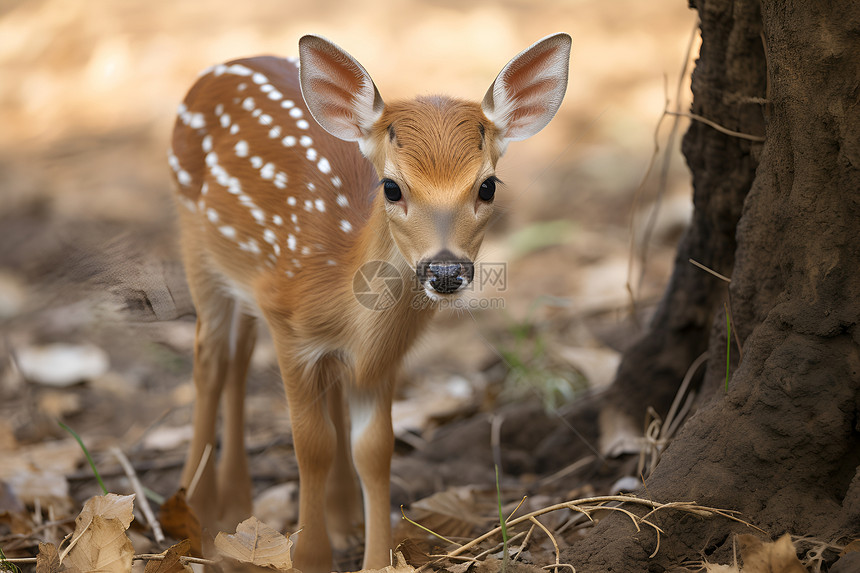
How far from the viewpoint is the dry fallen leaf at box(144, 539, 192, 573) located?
8.53ft

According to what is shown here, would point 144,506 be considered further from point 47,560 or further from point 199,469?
point 47,560

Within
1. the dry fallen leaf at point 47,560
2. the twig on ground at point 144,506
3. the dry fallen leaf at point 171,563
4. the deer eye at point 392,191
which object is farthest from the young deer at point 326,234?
the dry fallen leaf at point 47,560

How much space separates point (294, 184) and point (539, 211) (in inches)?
169

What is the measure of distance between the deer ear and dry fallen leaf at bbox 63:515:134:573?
1.81 m

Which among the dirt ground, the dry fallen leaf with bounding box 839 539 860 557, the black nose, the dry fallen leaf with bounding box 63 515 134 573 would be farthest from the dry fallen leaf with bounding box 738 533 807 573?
the dry fallen leaf with bounding box 63 515 134 573

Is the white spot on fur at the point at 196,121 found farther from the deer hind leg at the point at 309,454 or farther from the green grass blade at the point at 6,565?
the green grass blade at the point at 6,565

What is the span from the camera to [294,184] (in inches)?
129

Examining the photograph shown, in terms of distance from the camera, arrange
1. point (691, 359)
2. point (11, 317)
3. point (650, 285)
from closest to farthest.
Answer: point (691, 359), point (11, 317), point (650, 285)

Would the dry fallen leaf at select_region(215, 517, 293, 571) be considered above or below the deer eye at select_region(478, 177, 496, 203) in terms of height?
below

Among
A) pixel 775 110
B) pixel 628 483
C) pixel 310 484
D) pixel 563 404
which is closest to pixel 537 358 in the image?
pixel 563 404

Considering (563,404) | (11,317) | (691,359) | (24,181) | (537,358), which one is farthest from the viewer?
(24,181)

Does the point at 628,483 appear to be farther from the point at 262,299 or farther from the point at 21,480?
the point at 21,480

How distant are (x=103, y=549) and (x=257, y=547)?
47 centimetres

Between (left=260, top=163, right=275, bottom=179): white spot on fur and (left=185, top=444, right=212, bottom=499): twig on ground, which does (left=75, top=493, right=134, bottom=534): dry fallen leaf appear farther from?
(left=260, top=163, right=275, bottom=179): white spot on fur
